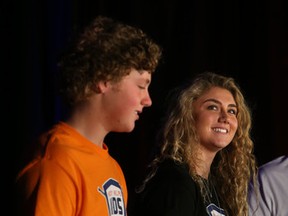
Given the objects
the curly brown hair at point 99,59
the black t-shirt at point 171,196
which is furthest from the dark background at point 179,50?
the curly brown hair at point 99,59

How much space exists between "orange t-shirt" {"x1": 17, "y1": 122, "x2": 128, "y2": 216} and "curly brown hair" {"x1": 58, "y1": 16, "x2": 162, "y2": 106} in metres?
0.11

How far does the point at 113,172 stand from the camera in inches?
69.5

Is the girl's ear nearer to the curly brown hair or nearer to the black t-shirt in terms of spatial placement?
the curly brown hair

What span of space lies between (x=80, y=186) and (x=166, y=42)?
74.8 inches

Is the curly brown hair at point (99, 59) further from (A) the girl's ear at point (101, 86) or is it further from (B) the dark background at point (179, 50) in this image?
(B) the dark background at point (179, 50)

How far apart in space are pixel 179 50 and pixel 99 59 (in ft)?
5.82

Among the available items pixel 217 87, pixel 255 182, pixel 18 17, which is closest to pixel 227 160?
pixel 255 182

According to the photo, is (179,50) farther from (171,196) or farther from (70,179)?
(70,179)

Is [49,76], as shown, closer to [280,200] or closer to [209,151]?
[209,151]

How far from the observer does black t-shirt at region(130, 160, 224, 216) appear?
2.19 m

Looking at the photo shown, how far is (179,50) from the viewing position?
3.42m

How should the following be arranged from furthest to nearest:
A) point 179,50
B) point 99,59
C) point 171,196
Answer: point 179,50 < point 171,196 < point 99,59

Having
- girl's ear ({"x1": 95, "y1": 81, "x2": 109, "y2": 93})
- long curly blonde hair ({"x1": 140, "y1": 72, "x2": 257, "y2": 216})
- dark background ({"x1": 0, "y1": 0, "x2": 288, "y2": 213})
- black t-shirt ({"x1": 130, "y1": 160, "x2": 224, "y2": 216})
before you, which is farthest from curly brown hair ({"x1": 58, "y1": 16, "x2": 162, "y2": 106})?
dark background ({"x1": 0, "y1": 0, "x2": 288, "y2": 213})

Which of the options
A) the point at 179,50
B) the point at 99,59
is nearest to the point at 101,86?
the point at 99,59
